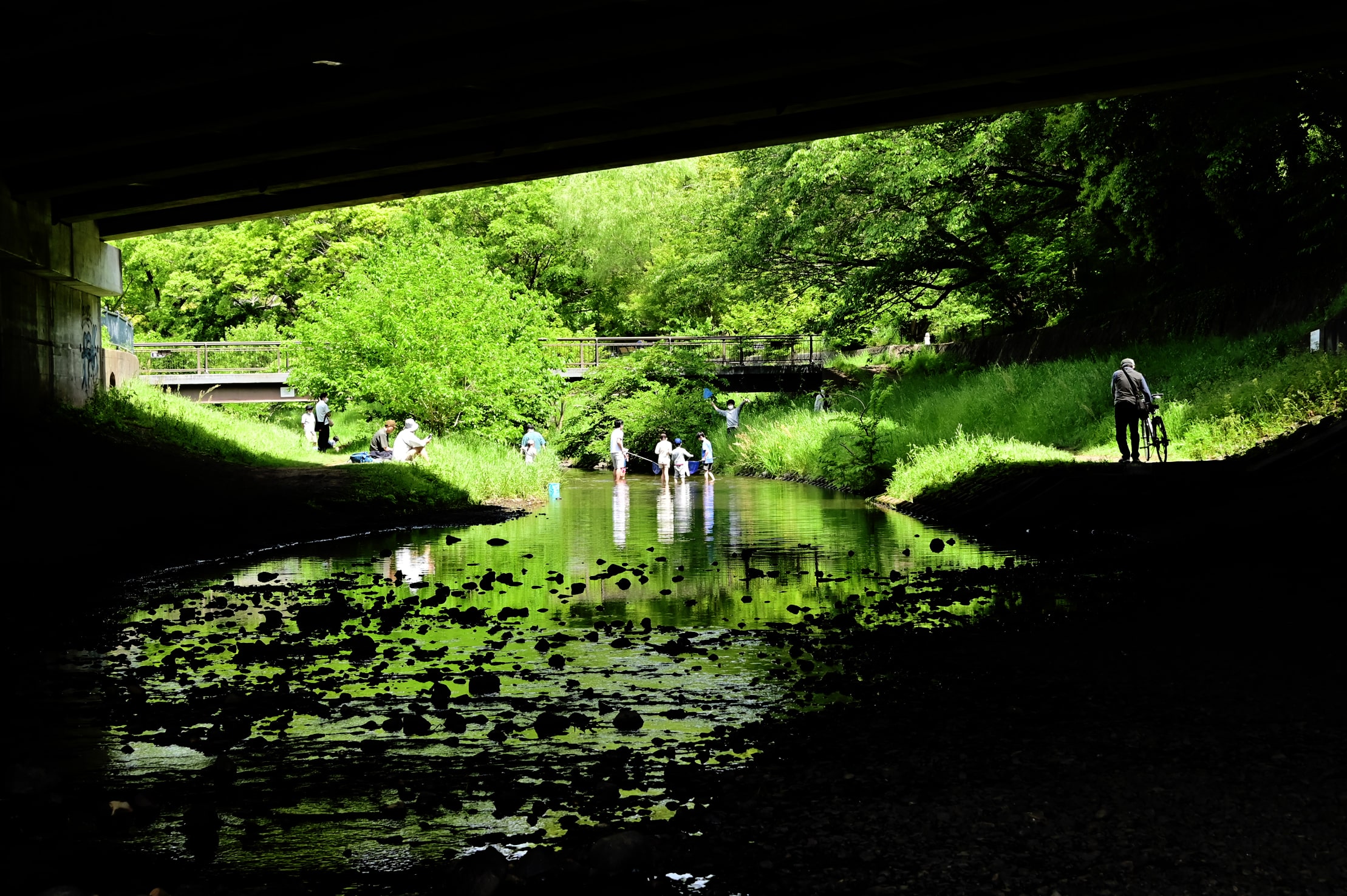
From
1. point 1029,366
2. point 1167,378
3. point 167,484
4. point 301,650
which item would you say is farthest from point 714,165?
point 301,650

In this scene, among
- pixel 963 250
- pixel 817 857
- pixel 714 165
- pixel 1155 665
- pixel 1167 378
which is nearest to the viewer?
pixel 817 857

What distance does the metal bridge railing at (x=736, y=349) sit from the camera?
2295 inches

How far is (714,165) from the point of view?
71.0 meters

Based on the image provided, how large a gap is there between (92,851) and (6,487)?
14825 mm

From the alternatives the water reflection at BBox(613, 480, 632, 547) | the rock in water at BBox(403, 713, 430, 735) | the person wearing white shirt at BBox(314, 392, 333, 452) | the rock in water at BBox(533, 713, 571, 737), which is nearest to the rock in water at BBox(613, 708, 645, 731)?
the rock in water at BBox(533, 713, 571, 737)

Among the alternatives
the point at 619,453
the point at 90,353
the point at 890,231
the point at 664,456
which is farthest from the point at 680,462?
the point at 90,353

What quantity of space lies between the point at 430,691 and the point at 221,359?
2047 inches

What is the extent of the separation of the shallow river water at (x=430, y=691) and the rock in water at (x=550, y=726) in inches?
0.5

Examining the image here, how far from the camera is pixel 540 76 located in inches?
625

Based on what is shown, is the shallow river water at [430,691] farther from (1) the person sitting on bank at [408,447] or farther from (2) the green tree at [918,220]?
(2) the green tree at [918,220]

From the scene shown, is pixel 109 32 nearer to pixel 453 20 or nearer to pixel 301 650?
pixel 453 20

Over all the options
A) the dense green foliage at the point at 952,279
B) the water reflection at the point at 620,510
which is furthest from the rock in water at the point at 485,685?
the dense green foliage at the point at 952,279

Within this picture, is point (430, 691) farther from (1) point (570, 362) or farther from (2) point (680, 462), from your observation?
(1) point (570, 362)

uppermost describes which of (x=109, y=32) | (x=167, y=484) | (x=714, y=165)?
(x=714, y=165)
